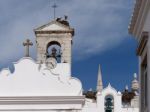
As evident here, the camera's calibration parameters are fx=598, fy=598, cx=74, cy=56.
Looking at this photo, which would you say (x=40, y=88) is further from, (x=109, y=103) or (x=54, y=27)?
(x=109, y=103)

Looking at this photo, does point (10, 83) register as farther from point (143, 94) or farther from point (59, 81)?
point (143, 94)

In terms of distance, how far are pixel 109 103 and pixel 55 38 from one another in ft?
26.6

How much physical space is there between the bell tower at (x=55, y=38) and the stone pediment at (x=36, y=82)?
337cm

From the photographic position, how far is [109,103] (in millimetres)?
33219

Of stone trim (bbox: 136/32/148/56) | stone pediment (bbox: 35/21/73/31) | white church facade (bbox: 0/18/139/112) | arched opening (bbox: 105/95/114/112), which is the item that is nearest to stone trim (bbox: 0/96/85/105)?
white church facade (bbox: 0/18/139/112)

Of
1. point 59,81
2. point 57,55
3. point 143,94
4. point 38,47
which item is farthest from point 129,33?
point 38,47

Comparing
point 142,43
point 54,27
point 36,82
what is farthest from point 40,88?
point 142,43

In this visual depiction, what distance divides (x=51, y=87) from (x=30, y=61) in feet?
4.25

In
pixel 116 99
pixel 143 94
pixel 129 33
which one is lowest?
pixel 143 94

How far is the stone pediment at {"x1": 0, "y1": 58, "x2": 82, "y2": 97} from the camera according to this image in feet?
70.7

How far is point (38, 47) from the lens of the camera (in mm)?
26266

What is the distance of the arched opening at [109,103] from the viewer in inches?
1270

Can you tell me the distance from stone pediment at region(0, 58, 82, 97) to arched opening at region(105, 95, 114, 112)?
10.6 meters

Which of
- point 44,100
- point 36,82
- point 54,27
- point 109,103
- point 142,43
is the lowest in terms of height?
point 142,43
